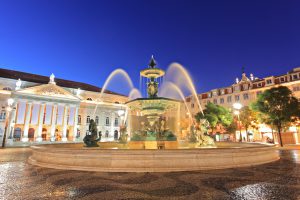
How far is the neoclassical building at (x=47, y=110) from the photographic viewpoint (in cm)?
4584

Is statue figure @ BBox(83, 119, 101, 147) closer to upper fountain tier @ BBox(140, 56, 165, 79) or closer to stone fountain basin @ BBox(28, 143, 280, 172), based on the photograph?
stone fountain basin @ BBox(28, 143, 280, 172)

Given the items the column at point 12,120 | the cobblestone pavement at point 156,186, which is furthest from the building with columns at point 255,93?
the column at point 12,120

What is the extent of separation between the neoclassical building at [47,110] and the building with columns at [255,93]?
101 ft

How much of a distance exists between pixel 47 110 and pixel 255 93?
181 feet

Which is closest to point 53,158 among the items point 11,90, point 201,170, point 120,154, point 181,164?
point 120,154

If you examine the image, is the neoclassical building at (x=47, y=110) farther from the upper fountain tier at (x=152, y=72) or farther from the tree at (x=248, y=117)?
the upper fountain tier at (x=152, y=72)

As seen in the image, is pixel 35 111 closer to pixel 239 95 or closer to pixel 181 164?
pixel 181 164

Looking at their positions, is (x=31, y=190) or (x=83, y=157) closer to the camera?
(x=31, y=190)

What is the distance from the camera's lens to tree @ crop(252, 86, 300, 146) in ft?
98.5

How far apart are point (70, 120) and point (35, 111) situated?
29.5 feet

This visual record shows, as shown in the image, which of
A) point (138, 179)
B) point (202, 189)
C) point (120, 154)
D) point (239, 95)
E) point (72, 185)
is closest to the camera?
point (202, 189)

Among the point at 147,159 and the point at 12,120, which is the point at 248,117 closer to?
the point at 147,159

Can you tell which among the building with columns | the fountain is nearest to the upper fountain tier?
the fountain

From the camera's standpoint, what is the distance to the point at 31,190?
5.43m
